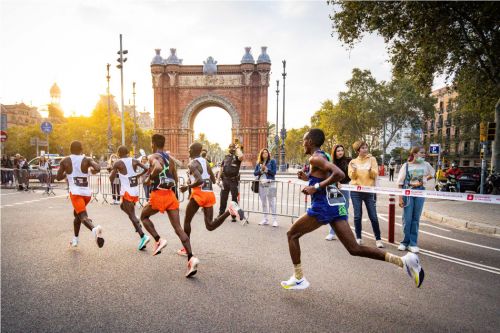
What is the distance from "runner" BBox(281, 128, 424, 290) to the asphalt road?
42cm

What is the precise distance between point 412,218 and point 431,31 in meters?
10.0

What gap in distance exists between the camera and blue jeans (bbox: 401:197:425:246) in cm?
567

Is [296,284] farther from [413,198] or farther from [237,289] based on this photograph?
[413,198]

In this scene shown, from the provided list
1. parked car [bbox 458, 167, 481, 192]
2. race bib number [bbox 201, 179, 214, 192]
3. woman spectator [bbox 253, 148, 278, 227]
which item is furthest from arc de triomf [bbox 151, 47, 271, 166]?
race bib number [bbox 201, 179, 214, 192]

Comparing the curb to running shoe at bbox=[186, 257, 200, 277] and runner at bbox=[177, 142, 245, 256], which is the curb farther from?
running shoe at bbox=[186, 257, 200, 277]

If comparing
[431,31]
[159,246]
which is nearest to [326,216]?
[159,246]

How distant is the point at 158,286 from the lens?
3.94 meters

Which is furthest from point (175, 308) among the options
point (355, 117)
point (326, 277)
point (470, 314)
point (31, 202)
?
point (355, 117)

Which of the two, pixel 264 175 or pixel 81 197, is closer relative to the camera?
pixel 81 197

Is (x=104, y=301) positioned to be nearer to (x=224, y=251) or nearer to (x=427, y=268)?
(x=224, y=251)

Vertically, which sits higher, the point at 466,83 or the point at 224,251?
the point at 466,83

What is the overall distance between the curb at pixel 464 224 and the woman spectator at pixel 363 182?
3557 millimetres

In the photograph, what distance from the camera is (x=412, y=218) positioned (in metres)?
5.70

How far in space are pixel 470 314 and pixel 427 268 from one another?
1.55 metres
